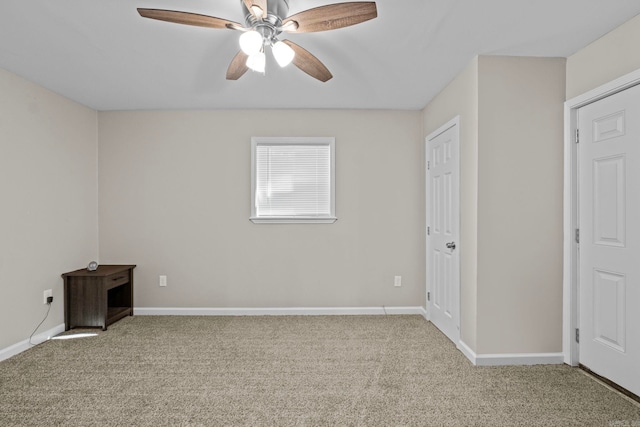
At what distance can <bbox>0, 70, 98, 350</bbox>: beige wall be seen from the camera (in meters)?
3.05

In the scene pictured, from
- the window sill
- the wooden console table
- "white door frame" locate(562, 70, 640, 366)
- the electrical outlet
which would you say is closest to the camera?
"white door frame" locate(562, 70, 640, 366)

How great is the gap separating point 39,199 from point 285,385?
2.83 metres

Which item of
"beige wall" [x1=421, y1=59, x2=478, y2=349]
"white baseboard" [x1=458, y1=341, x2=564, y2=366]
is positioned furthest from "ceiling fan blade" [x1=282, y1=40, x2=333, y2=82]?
"white baseboard" [x1=458, y1=341, x2=564, y2=366]

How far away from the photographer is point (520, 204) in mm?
2799

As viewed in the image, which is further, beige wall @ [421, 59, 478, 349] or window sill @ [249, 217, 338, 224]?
window sill @ [249, 217, 338, 224]

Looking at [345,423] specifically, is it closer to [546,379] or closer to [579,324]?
[546,379]

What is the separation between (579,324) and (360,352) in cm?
166

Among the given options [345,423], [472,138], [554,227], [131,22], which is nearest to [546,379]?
[554,227]

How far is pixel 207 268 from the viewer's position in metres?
4.16

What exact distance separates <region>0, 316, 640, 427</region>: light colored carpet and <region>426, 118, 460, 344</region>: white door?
280mm

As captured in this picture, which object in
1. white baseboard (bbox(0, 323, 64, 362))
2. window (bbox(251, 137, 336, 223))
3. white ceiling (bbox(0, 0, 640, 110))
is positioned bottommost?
white baseboard (bbox(0, 323, 64, 362))

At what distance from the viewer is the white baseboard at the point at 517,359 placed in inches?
110

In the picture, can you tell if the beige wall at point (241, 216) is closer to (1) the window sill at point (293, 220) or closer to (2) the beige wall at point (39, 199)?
(1) the window sill at point (293, 220)

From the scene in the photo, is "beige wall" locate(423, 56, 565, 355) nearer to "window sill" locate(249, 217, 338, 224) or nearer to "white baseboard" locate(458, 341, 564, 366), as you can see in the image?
"white baseboard" locate(458, 341, 564, 366)
